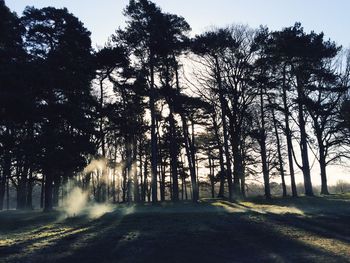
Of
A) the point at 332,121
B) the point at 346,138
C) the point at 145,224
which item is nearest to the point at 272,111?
the point at 332,121

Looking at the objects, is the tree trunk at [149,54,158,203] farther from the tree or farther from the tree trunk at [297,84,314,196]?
the tree trunk at [297,84,314,196]

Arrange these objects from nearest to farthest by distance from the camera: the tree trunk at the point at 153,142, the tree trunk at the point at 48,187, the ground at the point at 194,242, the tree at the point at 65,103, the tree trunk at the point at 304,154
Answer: the ground at the point at 194,242
the tree at the point at 65,103
the tree trunk at the point at 48,187
the tree trunk at the point at 153,142
the tree trunk at the point at 304,154

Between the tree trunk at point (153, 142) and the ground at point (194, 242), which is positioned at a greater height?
the tree trunk at point (153, 142)

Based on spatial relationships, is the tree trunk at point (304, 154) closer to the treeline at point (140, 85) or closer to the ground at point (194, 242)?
the treeline at point (140, 85)

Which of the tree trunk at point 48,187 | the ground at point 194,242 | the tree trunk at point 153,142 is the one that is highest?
the tree trunk at point 153,142

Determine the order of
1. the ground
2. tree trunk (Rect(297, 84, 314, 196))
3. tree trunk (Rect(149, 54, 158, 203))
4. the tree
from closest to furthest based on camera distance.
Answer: the ground, the tree, tree trunk (Rect(149, 54, 158, 203)), tree trunk (Rect(297, 84, 314, 196))

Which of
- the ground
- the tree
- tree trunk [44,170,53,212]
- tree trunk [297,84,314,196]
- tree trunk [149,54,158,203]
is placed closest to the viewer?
the ground

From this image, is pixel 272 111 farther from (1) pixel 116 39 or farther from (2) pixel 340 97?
(1) pixel 116 39

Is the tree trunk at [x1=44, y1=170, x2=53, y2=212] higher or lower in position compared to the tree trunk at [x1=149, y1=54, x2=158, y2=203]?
lower

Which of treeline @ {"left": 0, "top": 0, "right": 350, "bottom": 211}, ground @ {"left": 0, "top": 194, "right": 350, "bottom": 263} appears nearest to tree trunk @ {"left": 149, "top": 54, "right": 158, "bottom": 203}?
treeline @ {"left": 0, "top": 0, "right": 350, "bottom": 211}

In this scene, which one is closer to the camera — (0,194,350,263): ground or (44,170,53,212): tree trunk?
(0,194,350,263): ground

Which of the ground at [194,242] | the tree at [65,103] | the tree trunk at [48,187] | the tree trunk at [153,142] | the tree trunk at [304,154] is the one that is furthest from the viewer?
the tree trunk at [304,154]

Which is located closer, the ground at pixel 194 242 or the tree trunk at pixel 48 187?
the ground at pixel 194 242

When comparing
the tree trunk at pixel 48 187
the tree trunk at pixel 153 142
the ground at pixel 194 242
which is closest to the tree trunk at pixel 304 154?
the tree trunk at pixel 153 142
